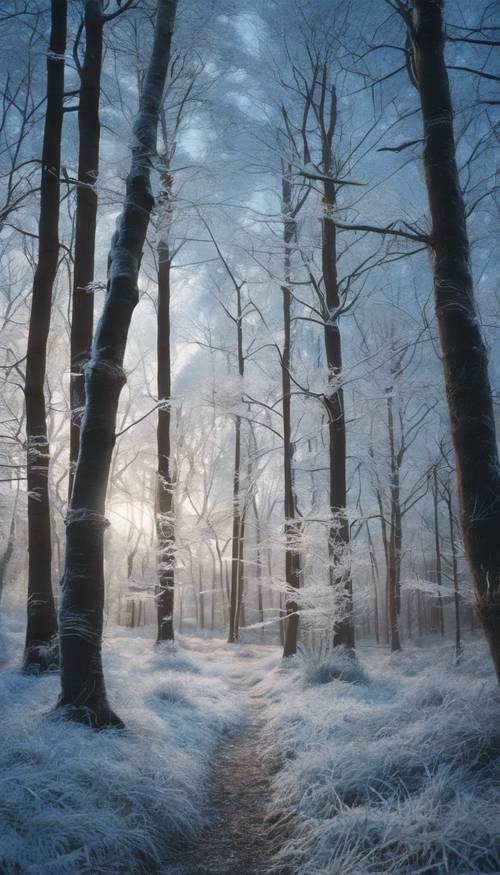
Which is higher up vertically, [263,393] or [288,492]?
[263,393]

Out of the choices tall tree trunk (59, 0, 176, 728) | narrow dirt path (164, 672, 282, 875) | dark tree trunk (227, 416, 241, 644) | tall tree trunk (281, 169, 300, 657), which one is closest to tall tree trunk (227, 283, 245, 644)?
dark tree trunk (227, 416, 241, 644)

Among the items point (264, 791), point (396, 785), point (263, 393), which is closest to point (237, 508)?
point (263, 393)

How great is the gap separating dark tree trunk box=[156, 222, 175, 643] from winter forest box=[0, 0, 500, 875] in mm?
82

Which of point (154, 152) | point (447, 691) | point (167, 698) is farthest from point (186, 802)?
point (154, 152)

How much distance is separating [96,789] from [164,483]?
27.4 ft

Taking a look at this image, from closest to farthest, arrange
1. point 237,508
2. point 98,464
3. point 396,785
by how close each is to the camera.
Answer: point 396,785, point 98,464, point 237,508

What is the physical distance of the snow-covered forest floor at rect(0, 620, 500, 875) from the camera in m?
2.09

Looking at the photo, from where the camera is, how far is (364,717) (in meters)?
4.11

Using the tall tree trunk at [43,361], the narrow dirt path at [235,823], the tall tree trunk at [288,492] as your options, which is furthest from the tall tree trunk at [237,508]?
the narrow dirt path at [235,823]

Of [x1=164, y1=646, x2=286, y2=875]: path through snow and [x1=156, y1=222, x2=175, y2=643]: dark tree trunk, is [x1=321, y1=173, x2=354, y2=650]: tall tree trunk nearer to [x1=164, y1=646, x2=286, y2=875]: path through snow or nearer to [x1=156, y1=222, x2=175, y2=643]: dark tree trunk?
[x1=164, y1=646, x2=286, y2=875]: path through snow

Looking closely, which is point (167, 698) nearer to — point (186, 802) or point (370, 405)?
point (186, 802)

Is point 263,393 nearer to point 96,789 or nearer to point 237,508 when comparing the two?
point 237,508

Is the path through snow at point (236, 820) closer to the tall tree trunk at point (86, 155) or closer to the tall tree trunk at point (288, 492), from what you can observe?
the tall tree trunk at point (86, 155)

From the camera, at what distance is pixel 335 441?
8523 mm
